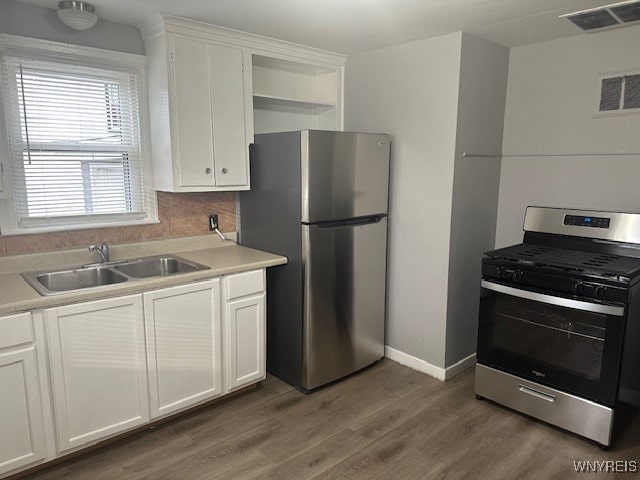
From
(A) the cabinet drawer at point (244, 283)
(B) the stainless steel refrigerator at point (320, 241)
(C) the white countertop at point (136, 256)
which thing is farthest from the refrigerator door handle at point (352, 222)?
(A) the cabinet drawer at point (244, 283)

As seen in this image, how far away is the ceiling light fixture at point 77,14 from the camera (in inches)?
86.0

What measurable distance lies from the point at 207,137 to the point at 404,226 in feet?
4.61

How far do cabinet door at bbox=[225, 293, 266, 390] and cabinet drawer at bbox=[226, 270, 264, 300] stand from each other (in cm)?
4

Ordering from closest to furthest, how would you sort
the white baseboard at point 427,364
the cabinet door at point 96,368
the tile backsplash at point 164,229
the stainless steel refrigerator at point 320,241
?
the cabinet door at point 96,368
the tile backsplash at point 164,229
the stainless steel refrigerator at point 320,241
the white baseboard at point 427,364

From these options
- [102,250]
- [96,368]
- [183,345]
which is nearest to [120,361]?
[96,368]

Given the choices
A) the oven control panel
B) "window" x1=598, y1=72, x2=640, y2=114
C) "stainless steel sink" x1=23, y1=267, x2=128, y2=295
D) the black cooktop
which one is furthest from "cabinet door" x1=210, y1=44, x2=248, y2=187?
"window" x1=598, y1=72, x2=640, y2=114

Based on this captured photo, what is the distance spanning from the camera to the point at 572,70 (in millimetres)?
2787

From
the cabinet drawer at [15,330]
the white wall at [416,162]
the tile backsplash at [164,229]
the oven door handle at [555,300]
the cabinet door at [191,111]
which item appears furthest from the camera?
the white wall at [416,162]

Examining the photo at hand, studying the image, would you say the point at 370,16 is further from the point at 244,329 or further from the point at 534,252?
the point at 244,329

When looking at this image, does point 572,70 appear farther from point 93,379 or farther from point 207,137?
point 93,379

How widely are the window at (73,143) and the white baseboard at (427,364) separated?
6.34 ft

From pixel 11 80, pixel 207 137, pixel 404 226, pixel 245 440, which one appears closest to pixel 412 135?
pixel 404 226

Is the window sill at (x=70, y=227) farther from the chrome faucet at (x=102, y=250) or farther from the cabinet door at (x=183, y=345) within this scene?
the cabinet door at (x=183, y=345)

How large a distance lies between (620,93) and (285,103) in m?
2.14
